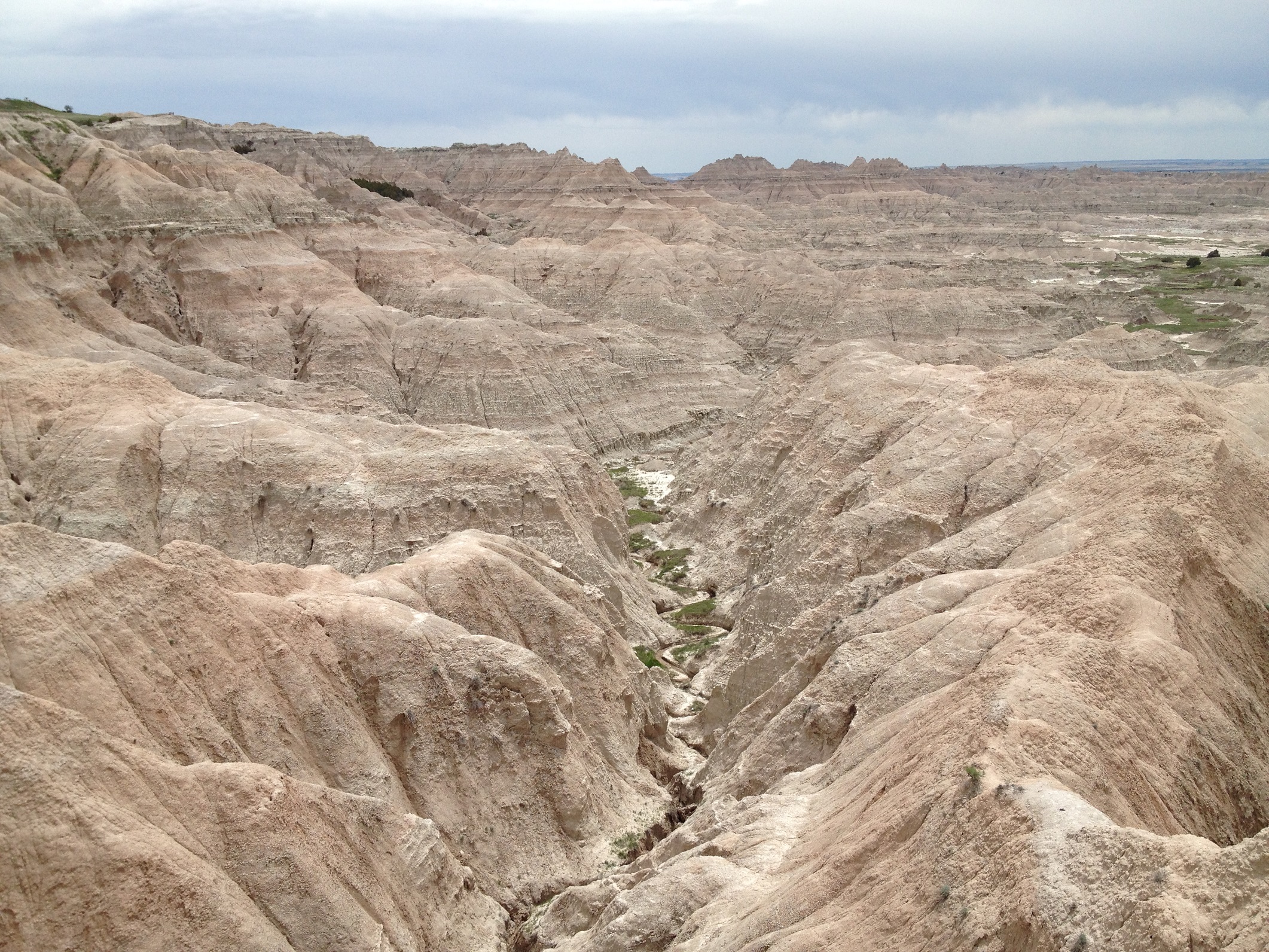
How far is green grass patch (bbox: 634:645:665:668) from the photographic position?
1459 inches

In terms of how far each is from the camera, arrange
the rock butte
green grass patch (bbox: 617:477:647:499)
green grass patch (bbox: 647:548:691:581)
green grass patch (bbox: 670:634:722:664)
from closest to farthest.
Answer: the rock butte
green grass patch (bbox: 670:634:722:664)
green grass patch (bbox: 647:548:691:581)
green grass patch (bbox: 617:477:647:499)

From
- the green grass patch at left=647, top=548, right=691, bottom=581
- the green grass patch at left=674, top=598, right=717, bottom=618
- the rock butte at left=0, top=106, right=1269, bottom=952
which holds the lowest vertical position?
the green grass patch at left=674, top=598, right=717, bottom=618

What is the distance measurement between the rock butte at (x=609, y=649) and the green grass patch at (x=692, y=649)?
364 mm

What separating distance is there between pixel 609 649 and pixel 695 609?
11.9m

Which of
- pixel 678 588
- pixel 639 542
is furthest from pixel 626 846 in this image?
pixel 639 542

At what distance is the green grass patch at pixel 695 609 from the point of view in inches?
1647

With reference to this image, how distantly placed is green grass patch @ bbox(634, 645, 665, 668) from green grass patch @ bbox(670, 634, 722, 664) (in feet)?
2.91

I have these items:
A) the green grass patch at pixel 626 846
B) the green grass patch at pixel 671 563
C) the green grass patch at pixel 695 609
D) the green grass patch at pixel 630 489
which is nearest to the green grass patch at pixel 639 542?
the green grass patch at pixel 671 563

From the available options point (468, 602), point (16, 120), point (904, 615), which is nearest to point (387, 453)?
point (468, 602)

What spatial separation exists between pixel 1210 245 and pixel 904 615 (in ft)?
522

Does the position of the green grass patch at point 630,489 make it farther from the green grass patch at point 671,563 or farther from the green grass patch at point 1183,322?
the green grass patch at point 1183,322

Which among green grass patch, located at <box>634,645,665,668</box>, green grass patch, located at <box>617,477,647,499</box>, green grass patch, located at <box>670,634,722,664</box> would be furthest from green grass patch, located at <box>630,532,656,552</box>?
green grass patch, located at <box>634,645,665,668</box>

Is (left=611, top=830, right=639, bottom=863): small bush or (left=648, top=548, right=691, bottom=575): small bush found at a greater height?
(left=648, top=548, right=691, bottom=575): small bush

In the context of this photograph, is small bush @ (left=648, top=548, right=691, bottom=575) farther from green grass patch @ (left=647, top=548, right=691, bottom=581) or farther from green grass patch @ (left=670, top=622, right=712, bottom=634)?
green grass patch @ (left=670, top=622, right=712, bottom=634)
